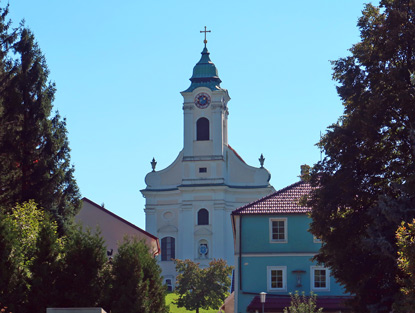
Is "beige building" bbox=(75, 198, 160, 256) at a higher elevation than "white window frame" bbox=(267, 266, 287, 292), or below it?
higher

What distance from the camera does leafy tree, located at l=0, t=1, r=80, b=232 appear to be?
4000cm

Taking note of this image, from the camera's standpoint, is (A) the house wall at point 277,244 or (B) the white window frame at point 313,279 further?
(A) the house wall at point 277,244

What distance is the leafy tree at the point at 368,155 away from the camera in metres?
25.3

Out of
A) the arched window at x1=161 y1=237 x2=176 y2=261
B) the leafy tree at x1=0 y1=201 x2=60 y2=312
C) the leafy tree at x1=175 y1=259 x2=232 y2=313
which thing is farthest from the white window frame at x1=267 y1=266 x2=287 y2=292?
the arched window at x1=161 y1=237 x2=176 y2=261

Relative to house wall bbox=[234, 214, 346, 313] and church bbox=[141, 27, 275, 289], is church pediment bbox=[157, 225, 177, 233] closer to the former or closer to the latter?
church bbox=[141, 27, 275, 289]

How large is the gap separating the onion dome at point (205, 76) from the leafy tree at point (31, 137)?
54578mm

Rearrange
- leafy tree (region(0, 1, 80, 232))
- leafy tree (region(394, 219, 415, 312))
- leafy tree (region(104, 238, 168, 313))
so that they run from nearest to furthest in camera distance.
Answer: leafy tree (region(394, 219, 415, 312)) < leafy tree (region(104, 238, 168, 313)) < leafy tree (region(0, 1, 80, 232))

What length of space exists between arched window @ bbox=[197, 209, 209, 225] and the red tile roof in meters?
47.2

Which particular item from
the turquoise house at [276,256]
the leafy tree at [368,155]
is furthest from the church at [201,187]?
the leafy tree at [368,155]

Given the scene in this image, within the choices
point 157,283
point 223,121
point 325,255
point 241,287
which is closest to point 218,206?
point 223,121

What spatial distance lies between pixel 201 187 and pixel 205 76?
42.1ft

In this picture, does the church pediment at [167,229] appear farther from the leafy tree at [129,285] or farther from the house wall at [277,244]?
the leafy tree at [129,285]

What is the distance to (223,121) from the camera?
3851 inches

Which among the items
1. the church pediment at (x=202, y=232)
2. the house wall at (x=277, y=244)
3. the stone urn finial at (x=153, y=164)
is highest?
the stone urn finial at (x=153, y=164)
